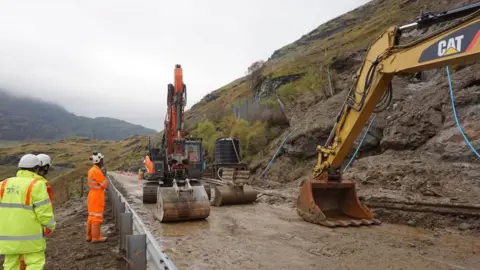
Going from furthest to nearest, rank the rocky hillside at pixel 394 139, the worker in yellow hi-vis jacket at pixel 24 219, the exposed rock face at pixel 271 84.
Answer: the exposed rock face at pixel 271 84, the rocky hillside at pixel 394 139, the worker in yellow hi-vis jacket at pixel 24 219

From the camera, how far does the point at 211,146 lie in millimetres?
32344

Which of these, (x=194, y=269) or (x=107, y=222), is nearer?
(x=194, y=269)

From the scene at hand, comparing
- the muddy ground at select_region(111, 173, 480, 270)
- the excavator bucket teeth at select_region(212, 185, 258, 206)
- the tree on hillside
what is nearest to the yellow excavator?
the muddy ground at select_region(111, 173, 480, 270)

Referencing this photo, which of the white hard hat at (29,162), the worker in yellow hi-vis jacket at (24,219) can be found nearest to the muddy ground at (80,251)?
the worker in yellow hi-vis jacket at (24,219)

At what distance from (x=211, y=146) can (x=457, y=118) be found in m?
22.6

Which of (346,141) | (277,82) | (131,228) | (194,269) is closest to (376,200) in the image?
(346,141)

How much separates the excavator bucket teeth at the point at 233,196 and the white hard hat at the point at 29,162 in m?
8.18

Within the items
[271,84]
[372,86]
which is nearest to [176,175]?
[372,86]

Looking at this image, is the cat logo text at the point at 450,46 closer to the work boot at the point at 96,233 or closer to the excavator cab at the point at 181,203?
the excavator cab at the point at 181,203

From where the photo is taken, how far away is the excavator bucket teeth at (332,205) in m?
8.37

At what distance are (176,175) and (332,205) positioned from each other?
4.55 meters

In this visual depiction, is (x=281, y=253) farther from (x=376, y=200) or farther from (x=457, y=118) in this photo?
(x=457, y=118)

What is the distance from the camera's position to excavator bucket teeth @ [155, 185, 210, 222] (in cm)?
898

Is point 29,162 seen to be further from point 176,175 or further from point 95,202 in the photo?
point 176,175
